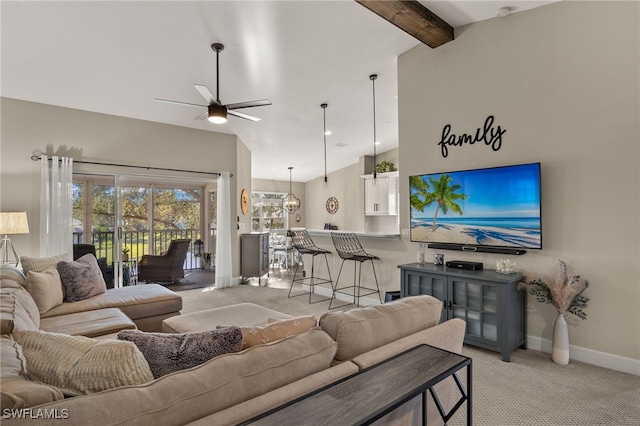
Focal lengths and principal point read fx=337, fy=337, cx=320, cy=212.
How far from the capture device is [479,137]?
3633 millimetres

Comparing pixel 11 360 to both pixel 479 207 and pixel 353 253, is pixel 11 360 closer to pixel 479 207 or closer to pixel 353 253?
pixel 479 207

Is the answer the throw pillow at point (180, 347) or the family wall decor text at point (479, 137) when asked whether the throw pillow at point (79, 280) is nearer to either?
the throw pillow at point (180, 347)

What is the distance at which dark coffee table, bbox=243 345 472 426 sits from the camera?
39.0 inches

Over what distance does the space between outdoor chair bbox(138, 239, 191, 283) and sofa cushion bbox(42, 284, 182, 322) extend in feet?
7.33

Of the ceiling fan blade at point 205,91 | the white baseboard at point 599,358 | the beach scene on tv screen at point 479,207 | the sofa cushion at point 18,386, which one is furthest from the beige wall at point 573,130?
the sofa cushion at point 18,386

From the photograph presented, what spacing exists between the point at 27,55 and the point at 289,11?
9.46ft

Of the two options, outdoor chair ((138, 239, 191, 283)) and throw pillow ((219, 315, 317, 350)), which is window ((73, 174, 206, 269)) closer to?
outdoor chair ((138, 239, 191, 283))

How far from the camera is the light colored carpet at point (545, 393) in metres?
2.11

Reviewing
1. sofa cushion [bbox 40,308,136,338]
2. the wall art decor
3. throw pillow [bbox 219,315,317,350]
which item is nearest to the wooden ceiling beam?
throw pillow [bbox 219,315,317,350]

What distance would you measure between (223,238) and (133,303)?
3004 millimetres

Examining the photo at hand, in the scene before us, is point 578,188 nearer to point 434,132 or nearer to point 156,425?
point 434,132

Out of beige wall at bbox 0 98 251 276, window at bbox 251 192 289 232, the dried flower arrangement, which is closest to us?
the dried flower arrangement

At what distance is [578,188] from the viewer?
9.86 feet

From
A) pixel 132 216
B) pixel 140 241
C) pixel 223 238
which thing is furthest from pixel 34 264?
pixel 223 238
